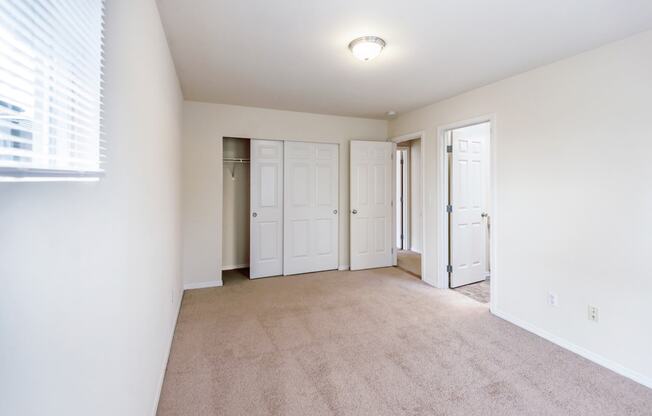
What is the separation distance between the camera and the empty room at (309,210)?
672mm

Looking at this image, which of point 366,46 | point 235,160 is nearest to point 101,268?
point 366,46

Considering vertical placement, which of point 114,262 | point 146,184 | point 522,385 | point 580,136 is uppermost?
point 580,136

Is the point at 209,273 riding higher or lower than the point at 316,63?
lower

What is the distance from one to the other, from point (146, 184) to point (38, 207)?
44.6 inches

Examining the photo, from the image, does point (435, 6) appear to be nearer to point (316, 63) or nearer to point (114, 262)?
point (316, 63)

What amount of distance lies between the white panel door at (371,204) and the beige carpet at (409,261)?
326mm

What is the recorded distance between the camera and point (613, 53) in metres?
2.34

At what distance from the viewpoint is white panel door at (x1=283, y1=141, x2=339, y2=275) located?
4.70m

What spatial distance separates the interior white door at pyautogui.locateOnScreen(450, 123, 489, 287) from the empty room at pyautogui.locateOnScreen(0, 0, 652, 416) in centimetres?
3

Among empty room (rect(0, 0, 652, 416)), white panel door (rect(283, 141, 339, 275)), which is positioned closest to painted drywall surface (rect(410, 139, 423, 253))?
empty room (rect(0, 0, 652, 416))

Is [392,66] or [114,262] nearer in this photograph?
[114,262]

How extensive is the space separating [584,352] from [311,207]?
11.5 ft

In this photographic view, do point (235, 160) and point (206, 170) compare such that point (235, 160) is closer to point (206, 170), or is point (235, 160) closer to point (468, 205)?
point (206, 170)

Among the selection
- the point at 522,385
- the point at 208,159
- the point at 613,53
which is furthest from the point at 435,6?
the point at 208,159
